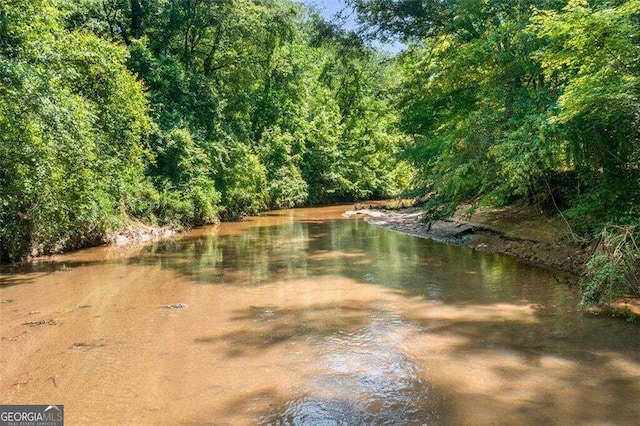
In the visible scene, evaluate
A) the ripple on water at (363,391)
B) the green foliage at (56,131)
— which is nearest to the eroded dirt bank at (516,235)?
the ripple on water at (363,391)

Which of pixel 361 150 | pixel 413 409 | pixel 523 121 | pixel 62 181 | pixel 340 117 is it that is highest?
pixel 340 117

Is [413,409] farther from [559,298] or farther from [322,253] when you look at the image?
[322,253]

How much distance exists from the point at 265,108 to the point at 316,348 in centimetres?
2570

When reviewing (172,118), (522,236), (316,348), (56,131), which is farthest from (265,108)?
(316,348)

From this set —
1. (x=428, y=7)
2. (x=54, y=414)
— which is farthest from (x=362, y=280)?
(x=428, y=7)

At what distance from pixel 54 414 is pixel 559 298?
6.93 meters

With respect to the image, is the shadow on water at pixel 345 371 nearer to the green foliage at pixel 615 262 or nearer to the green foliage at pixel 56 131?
the green foliage at pixel 615 262

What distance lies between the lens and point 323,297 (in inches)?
314

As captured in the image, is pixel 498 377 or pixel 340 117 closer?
pixel 498 377

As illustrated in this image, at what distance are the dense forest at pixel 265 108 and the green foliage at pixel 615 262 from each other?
0.12 ft

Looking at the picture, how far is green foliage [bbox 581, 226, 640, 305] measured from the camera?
5.92 meters

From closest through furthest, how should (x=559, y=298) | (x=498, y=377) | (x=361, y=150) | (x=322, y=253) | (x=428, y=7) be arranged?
(x=498, y=377), (x=559, y=298), (x=322, y=253), (x=428, y=7), (x=361, y=150)

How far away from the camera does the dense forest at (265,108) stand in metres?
7.26

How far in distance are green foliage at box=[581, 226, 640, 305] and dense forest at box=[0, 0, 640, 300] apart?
0.04m
